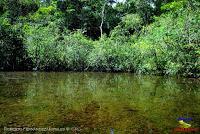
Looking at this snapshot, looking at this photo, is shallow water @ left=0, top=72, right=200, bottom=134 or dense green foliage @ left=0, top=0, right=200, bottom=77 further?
dense green foliage @ left=0, top=0, right=200, bottom=77

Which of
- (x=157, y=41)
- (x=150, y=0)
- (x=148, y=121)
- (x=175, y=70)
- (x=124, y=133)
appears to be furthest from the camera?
(x=150, y=0)

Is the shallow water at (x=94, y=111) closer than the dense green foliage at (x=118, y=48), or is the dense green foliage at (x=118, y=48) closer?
the shallow water at (x=94, y=111)

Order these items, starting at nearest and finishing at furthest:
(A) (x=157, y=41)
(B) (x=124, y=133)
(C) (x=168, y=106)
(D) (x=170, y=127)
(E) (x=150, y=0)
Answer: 1. (B) (x=124, y=133)
2. (D) (x=170, y=127)
3. (C) (x=168, y=106)
4. (A) (x=157, y=41)
5. (E) (x=150, y=0)

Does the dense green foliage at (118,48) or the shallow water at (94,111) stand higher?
the dense green foliage at (118,48)

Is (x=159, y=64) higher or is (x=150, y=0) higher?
(x=150, y=0)

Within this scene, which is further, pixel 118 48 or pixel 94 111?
pixel 118 48

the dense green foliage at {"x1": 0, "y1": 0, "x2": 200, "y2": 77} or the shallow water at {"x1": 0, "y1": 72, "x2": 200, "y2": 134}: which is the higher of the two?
the dense green foliage at {"x1": 0, "y1": 0, "x2": 200, "y2": 77}

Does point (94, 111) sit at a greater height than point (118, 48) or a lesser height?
lesser

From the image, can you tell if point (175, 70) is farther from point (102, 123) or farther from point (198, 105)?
point (102, 123)

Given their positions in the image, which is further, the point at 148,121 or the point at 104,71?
the point at 104,71

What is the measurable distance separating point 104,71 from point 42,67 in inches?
220

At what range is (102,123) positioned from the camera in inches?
345

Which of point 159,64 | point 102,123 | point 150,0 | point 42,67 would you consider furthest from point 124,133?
point 150,0

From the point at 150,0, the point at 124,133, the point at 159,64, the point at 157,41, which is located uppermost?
the point at 150,0
